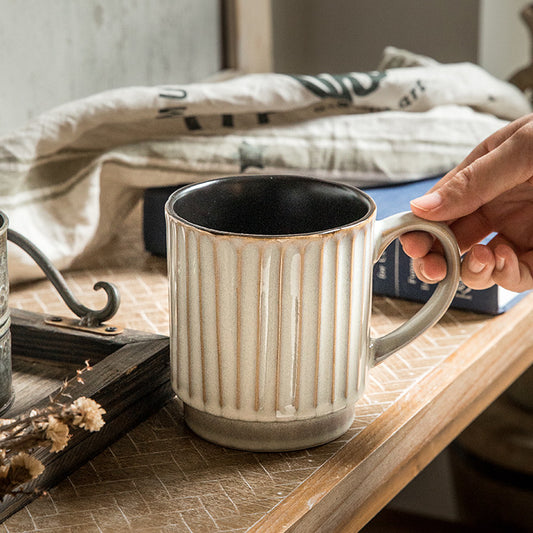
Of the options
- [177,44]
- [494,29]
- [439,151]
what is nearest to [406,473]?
[439,151]

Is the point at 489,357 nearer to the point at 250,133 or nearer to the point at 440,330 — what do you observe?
the point at 440,330

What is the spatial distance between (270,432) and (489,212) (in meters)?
0.27

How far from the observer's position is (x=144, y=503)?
0.43m

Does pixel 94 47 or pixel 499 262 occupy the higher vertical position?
pixel 94 47

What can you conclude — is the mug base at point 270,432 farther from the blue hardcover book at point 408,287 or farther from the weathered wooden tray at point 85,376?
the blue hardcover book at point 408,287

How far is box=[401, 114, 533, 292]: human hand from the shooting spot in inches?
20.8

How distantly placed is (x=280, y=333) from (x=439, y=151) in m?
0.41

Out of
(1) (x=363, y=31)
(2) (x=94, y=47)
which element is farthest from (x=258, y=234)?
(1) (x=363, y=31)

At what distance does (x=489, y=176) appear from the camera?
1.75 feet

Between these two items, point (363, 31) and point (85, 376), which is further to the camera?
point (363, 31)

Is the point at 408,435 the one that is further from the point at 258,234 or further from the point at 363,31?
the point at 363,31

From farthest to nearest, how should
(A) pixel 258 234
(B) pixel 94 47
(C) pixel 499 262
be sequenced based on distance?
(B) pixel 94 47 < (C) pixel 499 262 < (A) pixel 258 234

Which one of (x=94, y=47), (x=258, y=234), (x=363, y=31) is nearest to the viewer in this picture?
(x=258, y=234)

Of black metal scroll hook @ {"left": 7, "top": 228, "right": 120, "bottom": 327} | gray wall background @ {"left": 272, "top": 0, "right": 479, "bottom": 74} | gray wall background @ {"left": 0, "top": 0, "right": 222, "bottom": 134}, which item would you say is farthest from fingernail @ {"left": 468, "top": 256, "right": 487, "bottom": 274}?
gray wall background @ {"left": 272, "top": 0, "right": 479, "bottom": 74}
